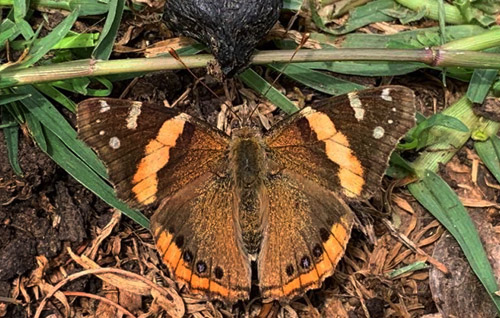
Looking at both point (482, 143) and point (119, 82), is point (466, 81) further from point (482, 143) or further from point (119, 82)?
point (119, 82)

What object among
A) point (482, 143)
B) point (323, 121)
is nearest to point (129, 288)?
point (323, 121)

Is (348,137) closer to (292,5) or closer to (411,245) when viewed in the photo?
(411,245)

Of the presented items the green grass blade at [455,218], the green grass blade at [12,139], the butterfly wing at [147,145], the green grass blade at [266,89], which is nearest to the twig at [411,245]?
the green grass blade at [455,218]

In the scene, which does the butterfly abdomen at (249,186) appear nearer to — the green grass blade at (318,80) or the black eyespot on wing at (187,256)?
the black eyespot on wing at (187,256)

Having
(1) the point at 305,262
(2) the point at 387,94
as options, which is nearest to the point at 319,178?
(1) the point at 305,262

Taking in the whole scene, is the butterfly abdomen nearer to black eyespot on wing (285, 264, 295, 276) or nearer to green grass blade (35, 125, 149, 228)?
black eyespot on wing (285, 264, 295, 276)

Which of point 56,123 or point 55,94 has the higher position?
point 55,94

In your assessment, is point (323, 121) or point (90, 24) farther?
point (90, 24)
